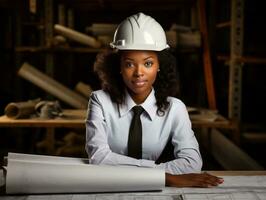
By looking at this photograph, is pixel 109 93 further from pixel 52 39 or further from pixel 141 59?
pixel 52 39

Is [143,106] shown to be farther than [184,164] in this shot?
Yes

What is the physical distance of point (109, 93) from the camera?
6.86 ft

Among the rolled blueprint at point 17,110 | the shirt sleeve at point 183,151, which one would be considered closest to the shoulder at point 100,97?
the shirt sleeve at point 183,151

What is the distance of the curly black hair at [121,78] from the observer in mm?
2072

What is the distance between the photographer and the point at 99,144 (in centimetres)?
186

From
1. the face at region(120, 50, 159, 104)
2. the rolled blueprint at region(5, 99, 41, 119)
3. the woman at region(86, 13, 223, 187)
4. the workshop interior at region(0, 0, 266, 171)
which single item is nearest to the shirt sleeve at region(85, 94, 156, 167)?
the woman at region(86, 13, 223, 187)

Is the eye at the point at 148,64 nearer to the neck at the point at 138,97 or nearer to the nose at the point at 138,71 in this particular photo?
the nose at the point at 138,71

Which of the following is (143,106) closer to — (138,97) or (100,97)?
(138,97)

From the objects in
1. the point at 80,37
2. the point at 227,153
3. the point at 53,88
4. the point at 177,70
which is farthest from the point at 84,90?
the point at 177,70

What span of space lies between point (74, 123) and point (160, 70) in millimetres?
1245

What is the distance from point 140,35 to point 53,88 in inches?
95.8

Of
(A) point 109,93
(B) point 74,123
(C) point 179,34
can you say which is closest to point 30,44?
(C) point 179,34

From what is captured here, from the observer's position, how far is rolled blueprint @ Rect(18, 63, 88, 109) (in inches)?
166

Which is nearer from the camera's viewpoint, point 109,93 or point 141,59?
point 141,59
